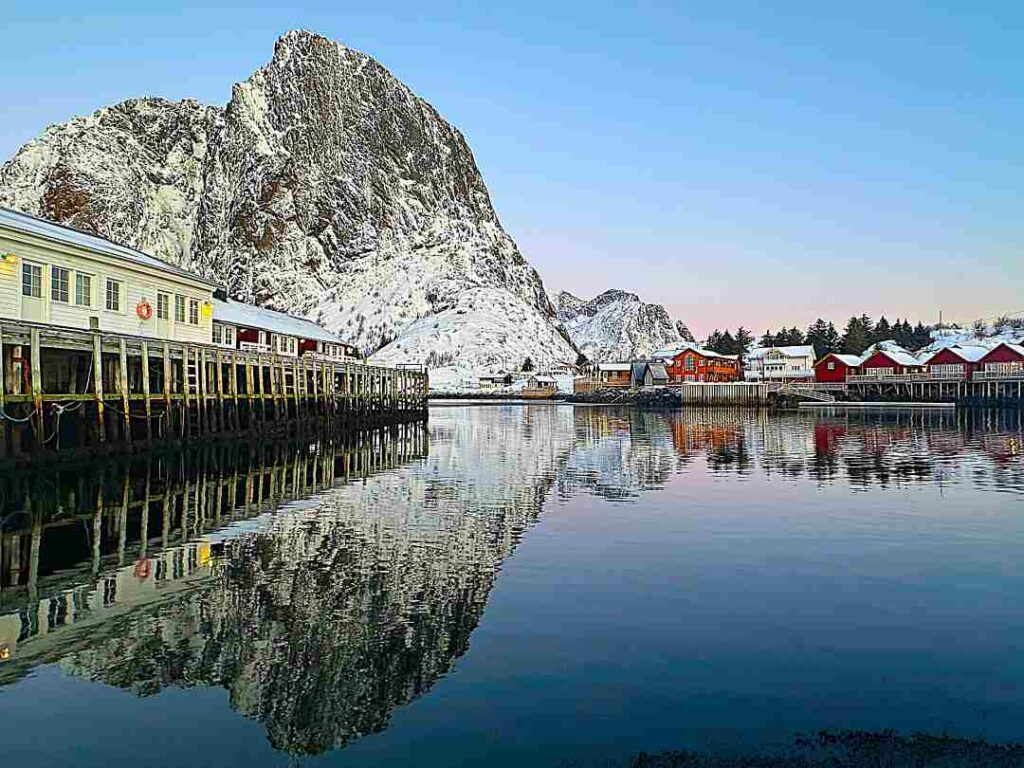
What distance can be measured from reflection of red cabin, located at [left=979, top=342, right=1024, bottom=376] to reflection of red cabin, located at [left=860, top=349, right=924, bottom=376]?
8.82 meters

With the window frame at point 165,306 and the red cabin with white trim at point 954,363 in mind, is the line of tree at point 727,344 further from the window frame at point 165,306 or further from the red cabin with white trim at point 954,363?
the window frame at point 165,306

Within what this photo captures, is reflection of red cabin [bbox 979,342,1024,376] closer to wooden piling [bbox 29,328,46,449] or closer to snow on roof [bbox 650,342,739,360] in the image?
snow on roof [bbox 650,342,739,360]

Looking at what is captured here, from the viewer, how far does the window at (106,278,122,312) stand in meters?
38.7

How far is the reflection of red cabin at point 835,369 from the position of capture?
12725cm

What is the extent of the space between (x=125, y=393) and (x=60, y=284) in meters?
6.53

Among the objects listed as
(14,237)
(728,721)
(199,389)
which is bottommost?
(728,721)

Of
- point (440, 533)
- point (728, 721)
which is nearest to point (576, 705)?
point (728, 721)

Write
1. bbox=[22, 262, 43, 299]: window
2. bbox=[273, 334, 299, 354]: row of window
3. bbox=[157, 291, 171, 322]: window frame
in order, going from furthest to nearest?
bbox=[273, 334, 299, 354]: row of window < bbox=[157, 291, 171, 322]: window frame < bbox=[22, 262, 43, 299]: window

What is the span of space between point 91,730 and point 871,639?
10.1 meters

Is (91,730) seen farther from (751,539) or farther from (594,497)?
(594,497)

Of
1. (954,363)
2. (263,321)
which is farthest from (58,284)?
(954,363)

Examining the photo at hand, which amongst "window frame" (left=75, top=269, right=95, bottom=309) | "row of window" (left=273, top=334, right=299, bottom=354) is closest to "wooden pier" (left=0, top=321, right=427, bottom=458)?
"window frame" (left=75, top=269, right=95, bottom=309)

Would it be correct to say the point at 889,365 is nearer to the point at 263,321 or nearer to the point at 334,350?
the point at 334,350

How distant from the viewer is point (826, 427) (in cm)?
6738
